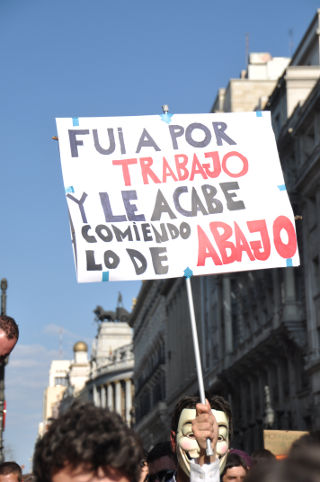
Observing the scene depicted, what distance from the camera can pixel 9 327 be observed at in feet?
19.9

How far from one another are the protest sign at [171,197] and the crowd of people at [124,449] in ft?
4.67

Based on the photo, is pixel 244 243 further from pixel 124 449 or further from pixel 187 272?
pixel 124 449

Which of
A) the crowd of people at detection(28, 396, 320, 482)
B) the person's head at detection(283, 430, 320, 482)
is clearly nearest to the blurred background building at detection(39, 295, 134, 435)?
the crowd of people at detection(28, 396, 320, 482)

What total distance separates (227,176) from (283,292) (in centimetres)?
3203

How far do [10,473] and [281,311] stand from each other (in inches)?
1231

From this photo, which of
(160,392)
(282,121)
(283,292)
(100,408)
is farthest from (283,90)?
(160,392)

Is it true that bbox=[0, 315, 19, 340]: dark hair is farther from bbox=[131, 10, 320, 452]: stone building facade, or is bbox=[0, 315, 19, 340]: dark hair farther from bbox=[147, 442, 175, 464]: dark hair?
bbox=[131, 10, 320, 452]: stone building facade

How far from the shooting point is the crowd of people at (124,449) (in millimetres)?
2361

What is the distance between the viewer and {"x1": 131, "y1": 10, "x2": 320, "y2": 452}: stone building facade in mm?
35938

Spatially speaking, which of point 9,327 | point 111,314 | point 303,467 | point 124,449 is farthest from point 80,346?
point 303,467

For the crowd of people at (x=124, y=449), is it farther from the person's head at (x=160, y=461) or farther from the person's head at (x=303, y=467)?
the person's head at (x=160, y=461)

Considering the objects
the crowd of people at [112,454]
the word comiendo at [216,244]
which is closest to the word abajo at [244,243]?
the word comiendo at [216,244]

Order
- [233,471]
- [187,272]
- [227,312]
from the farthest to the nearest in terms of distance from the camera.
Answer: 1. [227,312]
2. [187,272]
3. [233,471]

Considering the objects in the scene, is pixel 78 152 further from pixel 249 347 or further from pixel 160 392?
pixel 160 392
